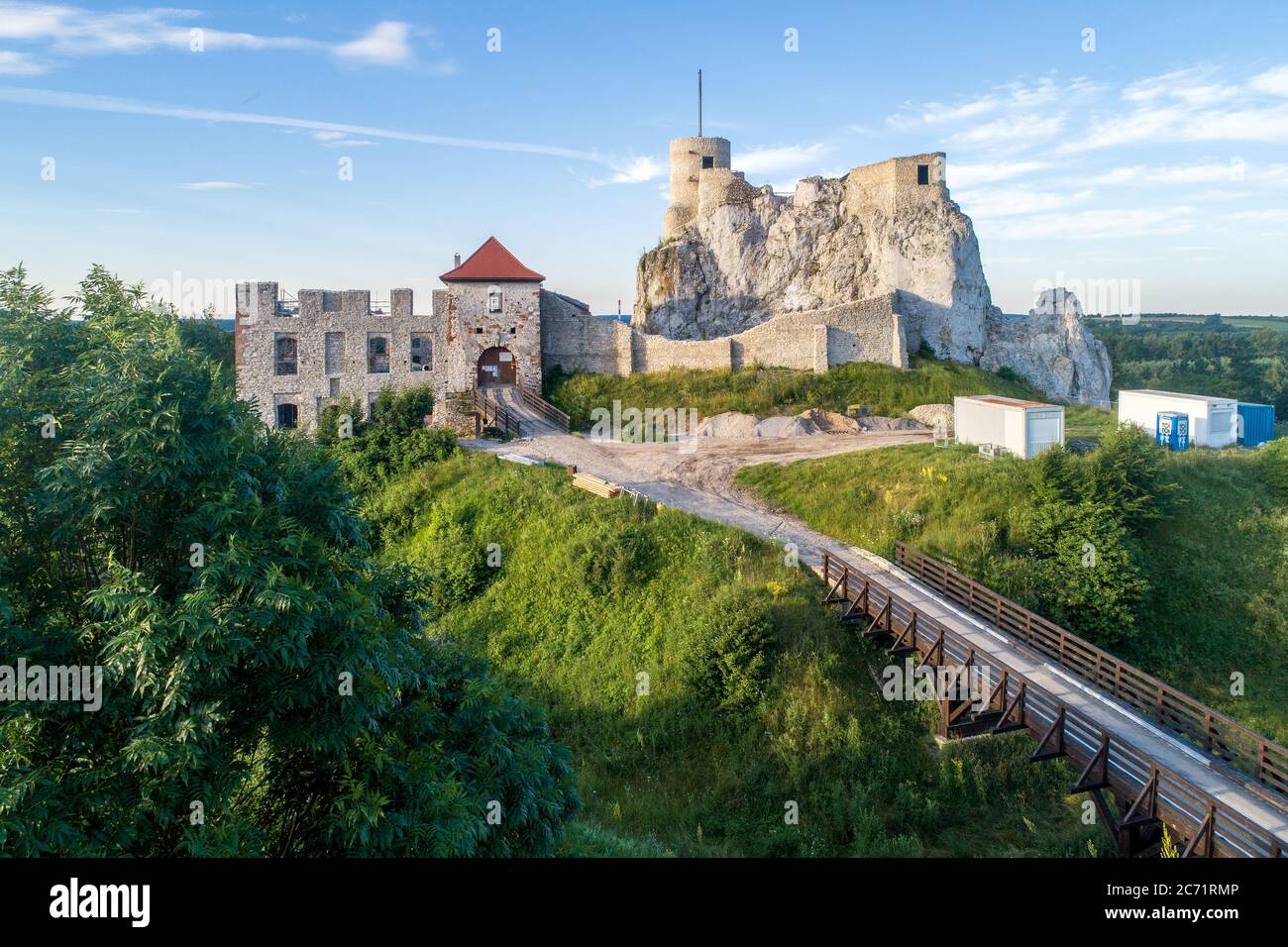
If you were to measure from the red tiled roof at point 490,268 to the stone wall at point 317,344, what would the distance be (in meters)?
2.22

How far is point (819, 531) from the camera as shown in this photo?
74.8 feet

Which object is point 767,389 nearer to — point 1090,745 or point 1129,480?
point 1129,480

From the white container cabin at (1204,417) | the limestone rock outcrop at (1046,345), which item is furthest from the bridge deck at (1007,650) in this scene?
the limestone rock outcrop at (1046,345)

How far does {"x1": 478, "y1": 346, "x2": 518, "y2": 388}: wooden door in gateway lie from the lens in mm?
35188

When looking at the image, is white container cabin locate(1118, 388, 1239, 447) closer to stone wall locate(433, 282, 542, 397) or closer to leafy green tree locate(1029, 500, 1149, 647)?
leafy green tree locate(1029, 500, 1149, 647)

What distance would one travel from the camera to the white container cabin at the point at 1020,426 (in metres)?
24.5

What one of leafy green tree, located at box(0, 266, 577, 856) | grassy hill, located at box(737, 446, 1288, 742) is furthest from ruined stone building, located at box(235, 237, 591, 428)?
leafy green tree, located at box(0, 266, 577, 856)

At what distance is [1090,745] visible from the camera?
12836 millimetres

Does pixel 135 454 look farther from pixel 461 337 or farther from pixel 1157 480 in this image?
pixel 461 337

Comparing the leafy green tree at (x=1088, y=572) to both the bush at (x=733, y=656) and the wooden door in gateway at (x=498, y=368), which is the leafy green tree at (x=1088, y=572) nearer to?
the bush at (x=733, y=656)

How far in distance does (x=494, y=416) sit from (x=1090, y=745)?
23655mm

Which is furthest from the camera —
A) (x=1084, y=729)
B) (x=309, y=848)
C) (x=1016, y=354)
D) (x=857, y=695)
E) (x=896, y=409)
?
(x=1016, y=354)

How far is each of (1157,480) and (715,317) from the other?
1012 inches
